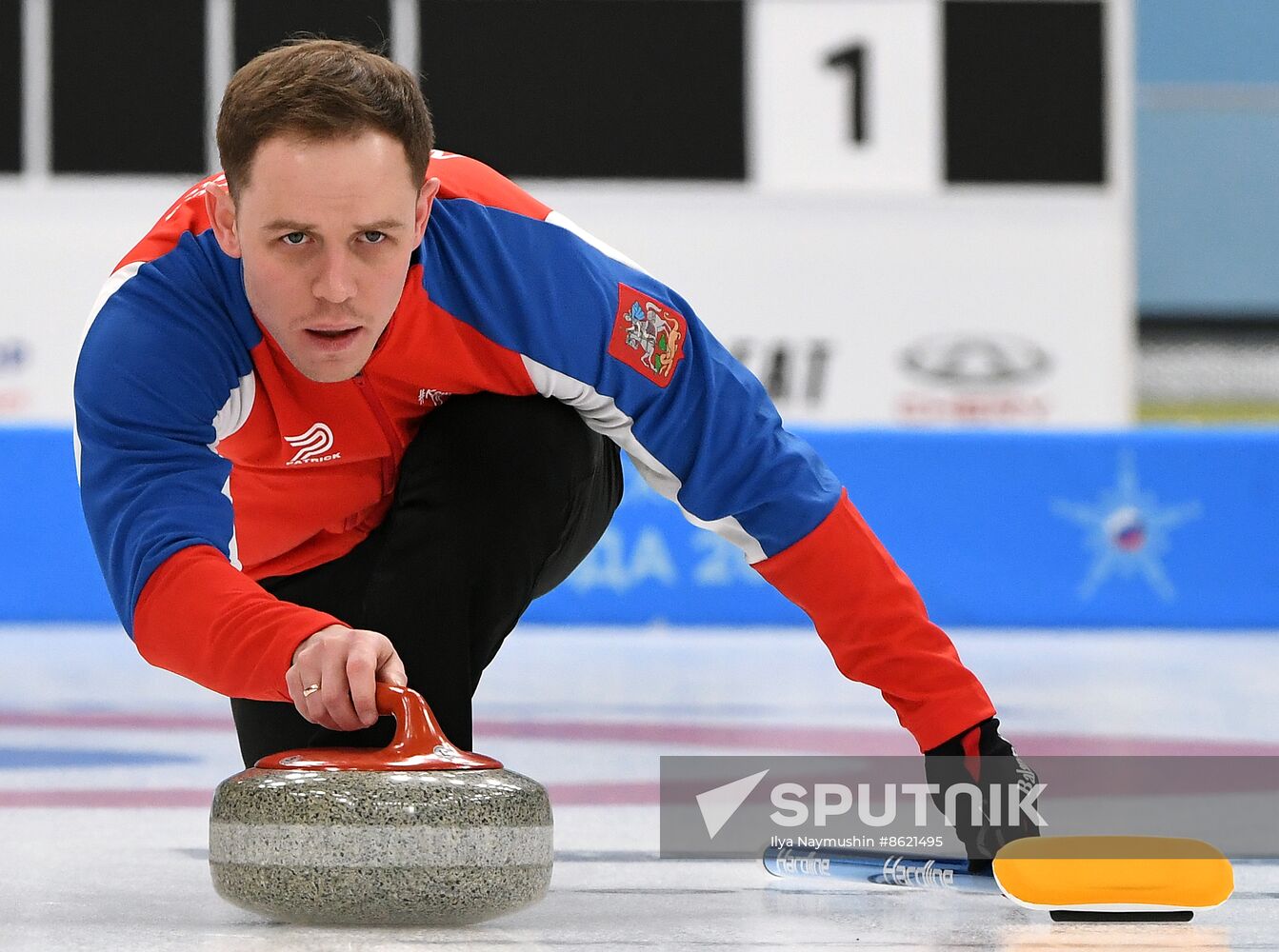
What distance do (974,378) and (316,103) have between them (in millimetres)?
7587

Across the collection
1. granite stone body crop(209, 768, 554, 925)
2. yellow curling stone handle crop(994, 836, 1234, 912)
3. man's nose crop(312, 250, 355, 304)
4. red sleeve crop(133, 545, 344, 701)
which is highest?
man's nose crop(312, 250, 355, 304)

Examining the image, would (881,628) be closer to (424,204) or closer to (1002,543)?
(424,204)

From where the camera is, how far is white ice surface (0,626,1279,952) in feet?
5.76

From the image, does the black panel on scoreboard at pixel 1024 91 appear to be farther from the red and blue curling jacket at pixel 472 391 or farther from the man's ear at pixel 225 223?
the man's ear at pixel 225 223

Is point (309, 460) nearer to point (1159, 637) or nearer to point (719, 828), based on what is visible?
point (719, 828)

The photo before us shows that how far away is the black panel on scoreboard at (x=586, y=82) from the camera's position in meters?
8.70

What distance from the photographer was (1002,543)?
263 inches


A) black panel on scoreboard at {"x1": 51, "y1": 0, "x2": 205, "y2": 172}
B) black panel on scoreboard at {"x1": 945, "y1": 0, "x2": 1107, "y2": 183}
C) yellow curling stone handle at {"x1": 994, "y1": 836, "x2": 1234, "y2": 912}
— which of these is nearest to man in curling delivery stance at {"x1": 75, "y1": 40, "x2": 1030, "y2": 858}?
yellow curling stone handle at {"x1": 994, "y1": 836, "x2": 1234, "y2": 912}

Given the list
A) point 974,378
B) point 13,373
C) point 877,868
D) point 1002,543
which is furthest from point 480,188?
point 974,378

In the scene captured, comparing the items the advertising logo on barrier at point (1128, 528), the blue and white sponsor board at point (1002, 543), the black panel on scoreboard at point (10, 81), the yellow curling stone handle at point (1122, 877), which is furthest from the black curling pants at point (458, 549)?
the black panel on scoreboard at point (10, 81)

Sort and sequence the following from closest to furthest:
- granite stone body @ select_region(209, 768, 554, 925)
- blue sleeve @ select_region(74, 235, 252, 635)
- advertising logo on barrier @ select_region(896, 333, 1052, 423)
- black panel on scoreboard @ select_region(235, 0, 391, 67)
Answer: granite stone body @ select_region(209, 768, 554, 925) < blue sleeve @ select_region(74, 235, 252, 635) < black panel on scoreboard @ select_region(235, 0, 391, 67) < advertising logo on barrier @ select_region(896, 333, 1052, 423)

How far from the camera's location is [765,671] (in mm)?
4961

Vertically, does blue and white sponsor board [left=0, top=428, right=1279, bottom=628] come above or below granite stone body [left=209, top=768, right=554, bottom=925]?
below

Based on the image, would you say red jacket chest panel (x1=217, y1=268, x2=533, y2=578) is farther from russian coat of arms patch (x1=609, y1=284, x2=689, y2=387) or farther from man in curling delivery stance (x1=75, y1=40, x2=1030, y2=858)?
russian coat of arms patch (x1=609, y1=284, x2=689, y2=387)
